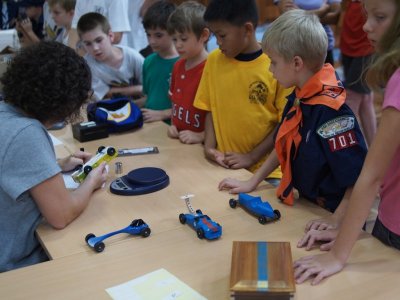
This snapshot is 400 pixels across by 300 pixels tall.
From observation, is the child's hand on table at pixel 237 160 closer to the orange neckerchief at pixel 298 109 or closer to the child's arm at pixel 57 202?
the orange neckerchief at pixel 298 109

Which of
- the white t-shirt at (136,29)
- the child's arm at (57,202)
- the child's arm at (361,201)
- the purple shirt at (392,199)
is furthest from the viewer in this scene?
the white t-shirt at (136,29)

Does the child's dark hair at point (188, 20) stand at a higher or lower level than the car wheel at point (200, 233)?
higher

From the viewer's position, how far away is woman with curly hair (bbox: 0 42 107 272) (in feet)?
4.56

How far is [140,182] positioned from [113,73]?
4.42 ft

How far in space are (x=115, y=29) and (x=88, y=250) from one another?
2.15 m

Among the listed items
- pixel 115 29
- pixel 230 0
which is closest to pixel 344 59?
pixel 115 29

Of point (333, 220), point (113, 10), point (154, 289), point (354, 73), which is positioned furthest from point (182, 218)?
→ point (354, 73)

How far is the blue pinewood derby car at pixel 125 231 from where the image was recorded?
1.33 m

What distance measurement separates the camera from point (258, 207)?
1468 millimetres

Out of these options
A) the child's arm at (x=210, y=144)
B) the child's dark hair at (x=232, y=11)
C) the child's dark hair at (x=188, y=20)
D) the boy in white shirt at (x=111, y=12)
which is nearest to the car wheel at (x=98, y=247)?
the child's arm at (x=210, y=144)

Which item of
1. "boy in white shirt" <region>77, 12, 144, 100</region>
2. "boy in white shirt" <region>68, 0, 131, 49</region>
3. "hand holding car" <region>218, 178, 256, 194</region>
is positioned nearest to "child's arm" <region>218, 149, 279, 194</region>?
"hand holding car" <region>218, 178, 256, 194</region>

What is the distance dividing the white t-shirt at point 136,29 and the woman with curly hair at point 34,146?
2130mm

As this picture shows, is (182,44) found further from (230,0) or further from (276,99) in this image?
(276,99)

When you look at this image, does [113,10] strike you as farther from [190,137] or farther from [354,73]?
[354,73]
